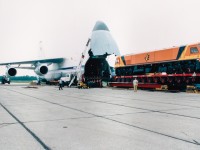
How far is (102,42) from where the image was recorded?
104 feet

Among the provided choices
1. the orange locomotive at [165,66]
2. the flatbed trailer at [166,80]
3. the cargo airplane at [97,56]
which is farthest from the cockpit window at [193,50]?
the cargo airplane at [97,56]

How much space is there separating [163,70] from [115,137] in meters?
20.2

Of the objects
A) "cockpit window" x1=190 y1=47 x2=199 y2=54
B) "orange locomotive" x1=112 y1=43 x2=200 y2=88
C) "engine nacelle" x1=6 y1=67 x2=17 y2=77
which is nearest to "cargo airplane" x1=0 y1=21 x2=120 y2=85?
"engine nacelle" x1=6 y1=67 x2=17 y2=77

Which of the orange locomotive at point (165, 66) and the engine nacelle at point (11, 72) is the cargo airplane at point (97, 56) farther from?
the orange locomotive at point (165, 66)

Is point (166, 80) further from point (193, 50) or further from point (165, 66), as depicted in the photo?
point (193, 50)

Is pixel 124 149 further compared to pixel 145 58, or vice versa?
pixel 145 58

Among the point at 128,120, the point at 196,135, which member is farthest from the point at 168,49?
the point at 196,135

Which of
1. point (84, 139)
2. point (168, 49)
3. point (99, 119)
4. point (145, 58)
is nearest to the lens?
point (84, 139)

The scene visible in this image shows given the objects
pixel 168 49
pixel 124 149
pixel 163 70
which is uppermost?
pixel 168 49

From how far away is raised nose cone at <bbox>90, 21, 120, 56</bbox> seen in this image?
3117 centimetres

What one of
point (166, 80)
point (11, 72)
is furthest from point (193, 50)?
point (11, 72)

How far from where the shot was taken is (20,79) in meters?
119

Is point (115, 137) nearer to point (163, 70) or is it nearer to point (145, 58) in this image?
point (163, 70)

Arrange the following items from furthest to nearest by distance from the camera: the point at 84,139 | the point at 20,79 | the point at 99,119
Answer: the point at 20,79 < the point at 99,119 < the point at 84,139
